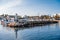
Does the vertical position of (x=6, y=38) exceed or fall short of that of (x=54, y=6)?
it falls short

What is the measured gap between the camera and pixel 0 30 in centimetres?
248

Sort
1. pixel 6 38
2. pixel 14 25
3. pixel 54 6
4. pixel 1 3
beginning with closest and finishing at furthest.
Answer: pixel 6 38 < pixel 1 3 < pixel 54 6 < pixel 14 25

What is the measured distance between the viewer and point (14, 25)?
260 centimetres

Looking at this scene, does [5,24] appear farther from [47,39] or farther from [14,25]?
[47,39]

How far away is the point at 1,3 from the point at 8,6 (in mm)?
155

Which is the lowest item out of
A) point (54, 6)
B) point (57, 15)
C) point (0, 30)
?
point (0, 30)

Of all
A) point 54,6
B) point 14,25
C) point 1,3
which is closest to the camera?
point 1,3

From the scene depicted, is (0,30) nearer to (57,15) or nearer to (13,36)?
(13,36)

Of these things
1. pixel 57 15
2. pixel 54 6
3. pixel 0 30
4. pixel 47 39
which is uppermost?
pixel 54 6

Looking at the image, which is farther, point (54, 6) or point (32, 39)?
point (54, 6)

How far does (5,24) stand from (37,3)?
37.6 inches

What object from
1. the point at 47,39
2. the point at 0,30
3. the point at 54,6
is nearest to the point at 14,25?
the point at 0,30

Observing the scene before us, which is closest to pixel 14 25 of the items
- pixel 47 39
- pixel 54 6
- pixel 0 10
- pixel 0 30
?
pixel 0 30

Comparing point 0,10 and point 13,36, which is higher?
point 0,10
